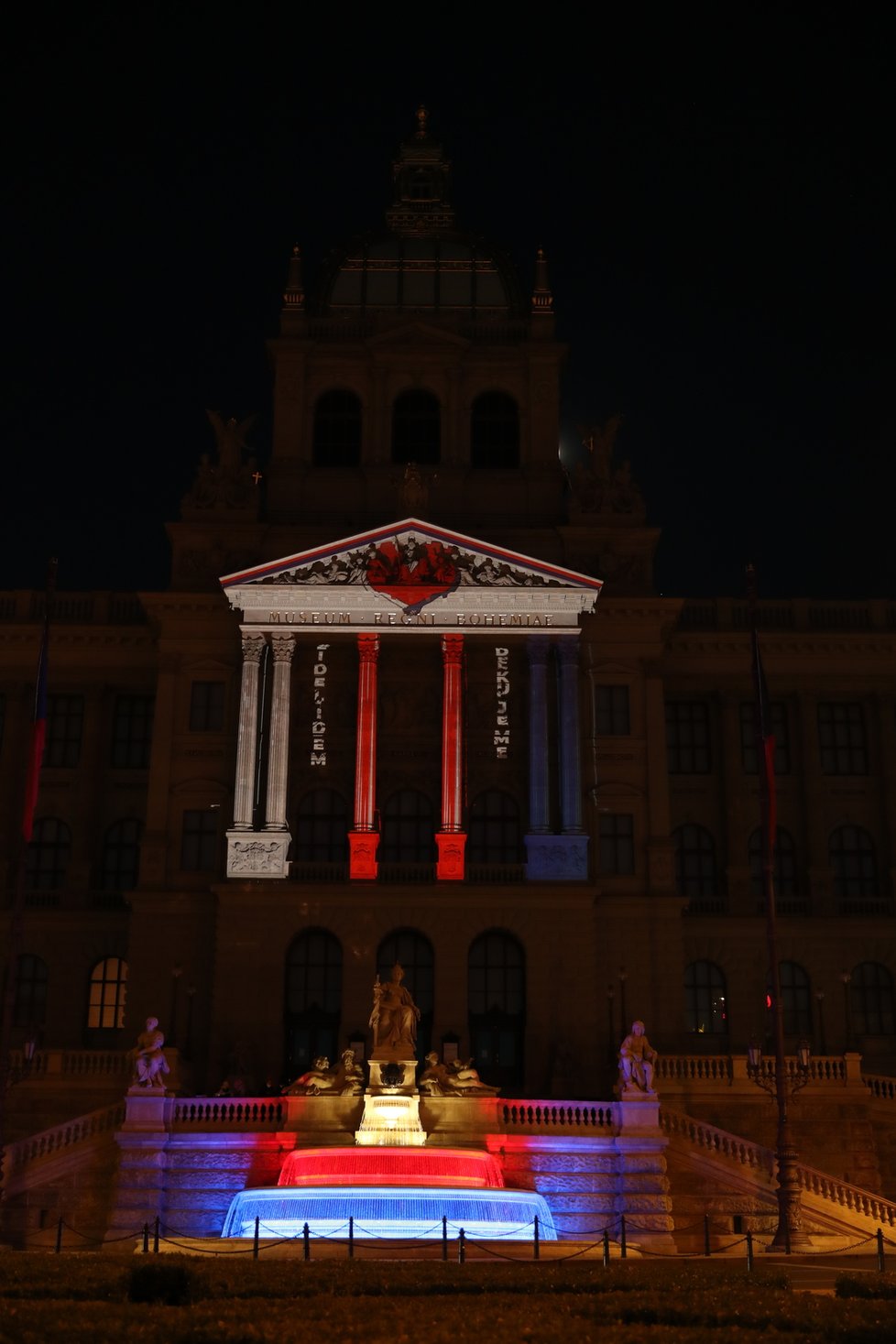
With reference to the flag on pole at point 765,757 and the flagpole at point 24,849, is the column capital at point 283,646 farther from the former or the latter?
the flag on pole at point 765,757

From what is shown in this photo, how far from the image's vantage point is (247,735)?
5784 cm

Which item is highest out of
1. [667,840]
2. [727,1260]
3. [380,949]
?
[667,840]

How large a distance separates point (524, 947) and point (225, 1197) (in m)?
15.9

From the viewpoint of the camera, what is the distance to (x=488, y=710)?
59.7 metres

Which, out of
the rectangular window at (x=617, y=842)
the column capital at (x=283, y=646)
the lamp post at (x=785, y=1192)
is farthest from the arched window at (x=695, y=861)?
the lamp post at (x=785, y=1192)

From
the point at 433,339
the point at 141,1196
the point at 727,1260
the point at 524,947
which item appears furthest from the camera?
the point at 433,339

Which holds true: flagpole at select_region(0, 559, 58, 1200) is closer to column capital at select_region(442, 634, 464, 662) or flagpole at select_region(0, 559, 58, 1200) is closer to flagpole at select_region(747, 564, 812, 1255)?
column capital at select_region(442, 634, 464, 662)

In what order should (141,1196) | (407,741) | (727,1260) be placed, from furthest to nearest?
1. (407,741)
2. (141,1196)
3. (727,1260)

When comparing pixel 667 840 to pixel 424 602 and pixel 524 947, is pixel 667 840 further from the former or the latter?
pixel 424 602

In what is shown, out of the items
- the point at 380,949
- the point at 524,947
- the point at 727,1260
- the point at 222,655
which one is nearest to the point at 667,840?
the point at 524,947

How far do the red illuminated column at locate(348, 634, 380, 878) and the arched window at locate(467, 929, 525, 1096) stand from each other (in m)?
4.64

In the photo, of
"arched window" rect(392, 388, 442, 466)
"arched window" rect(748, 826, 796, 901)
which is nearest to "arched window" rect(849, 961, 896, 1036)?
"arched window" rect(748, 826, 796, 901)

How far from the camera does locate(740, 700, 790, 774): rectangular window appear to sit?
64.6m

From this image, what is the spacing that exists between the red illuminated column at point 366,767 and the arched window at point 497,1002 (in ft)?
15.2
